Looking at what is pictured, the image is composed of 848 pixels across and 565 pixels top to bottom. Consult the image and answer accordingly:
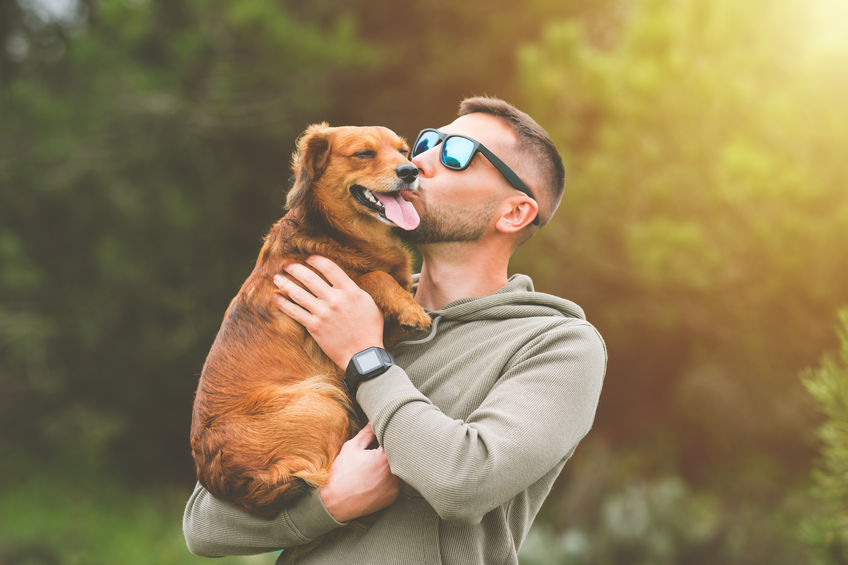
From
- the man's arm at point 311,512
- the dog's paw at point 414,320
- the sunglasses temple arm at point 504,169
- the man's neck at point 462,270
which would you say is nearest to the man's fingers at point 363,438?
the man's arm at point 311,512

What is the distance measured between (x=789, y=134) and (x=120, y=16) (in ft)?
21.3

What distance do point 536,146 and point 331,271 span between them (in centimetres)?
82

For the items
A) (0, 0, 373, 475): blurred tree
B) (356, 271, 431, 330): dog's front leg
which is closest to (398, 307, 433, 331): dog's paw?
(356, 271, 431, 330): dog's front leg

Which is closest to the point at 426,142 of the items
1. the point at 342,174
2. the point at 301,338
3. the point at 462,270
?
the point at 342,174

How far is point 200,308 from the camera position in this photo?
33.0 ft

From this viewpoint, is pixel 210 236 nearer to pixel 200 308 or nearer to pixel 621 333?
pixel 200 308

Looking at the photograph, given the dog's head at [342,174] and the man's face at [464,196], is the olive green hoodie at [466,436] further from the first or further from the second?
the dog's head at [342,174]

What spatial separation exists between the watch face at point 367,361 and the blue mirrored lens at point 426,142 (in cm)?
87

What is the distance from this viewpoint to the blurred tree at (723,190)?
6027 mm

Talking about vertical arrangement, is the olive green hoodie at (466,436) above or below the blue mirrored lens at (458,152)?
below

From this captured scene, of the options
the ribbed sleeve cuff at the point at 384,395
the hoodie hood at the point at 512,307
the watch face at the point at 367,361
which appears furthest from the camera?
the hoodie hood at the point at 512,307

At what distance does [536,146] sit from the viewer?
2656 mm

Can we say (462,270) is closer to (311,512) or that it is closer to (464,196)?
(464,196)

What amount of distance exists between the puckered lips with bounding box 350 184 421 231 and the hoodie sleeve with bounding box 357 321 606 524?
2.22ft
